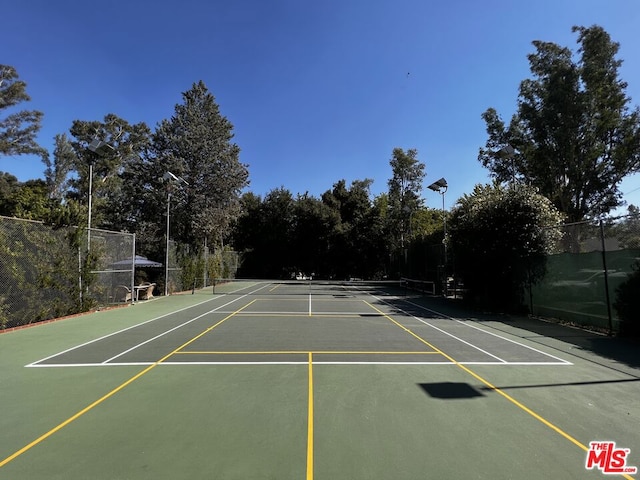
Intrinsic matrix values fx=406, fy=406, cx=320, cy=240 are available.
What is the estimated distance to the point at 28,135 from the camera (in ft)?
131

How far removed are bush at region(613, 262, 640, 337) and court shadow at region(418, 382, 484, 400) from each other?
21.8ft

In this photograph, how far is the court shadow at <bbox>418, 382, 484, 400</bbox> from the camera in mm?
5656

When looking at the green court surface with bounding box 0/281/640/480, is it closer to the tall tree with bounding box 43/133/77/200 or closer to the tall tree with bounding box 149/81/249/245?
the tall tree with bounding box 149/81/249/245

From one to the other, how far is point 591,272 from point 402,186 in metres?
34.3

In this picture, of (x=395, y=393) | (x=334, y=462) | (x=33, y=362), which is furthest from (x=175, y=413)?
(x=33, y=362)

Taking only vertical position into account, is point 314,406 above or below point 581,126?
below

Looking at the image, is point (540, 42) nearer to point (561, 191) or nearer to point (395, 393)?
point (561, 191)

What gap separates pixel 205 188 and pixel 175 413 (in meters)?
26.7

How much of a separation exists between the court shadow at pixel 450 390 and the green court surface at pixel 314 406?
0.13 ft

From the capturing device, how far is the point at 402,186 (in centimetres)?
A: 4491

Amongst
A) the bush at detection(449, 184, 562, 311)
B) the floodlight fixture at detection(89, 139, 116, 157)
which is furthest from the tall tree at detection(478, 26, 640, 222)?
the floodlight fixture at detection(89, 139, 116, 157)

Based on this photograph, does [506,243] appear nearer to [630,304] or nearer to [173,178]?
[630,304]

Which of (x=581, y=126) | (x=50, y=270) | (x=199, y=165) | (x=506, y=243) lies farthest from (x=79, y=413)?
(x=581, y=126)

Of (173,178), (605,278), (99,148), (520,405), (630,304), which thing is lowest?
(520,405)
